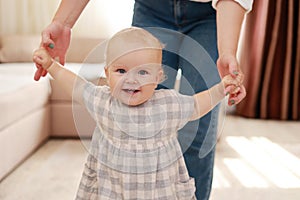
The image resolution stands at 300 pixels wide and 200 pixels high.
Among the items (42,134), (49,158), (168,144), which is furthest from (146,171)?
(42,134)

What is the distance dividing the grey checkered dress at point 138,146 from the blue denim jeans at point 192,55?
3.1 inches

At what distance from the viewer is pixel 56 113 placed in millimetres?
2801

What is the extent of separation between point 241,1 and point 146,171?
0.40 m

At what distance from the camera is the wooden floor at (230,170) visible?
6.68 feet

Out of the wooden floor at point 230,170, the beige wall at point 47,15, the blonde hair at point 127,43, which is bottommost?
the wooden floor at point 230,170

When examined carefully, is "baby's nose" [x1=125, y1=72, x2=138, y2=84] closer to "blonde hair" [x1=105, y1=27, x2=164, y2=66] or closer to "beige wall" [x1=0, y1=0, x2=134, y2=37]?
"blonde hair" [x1=105, y1=27, x2=164, y2=66]

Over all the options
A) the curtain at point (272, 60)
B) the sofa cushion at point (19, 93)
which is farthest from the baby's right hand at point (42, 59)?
the curtain at point (272, 60)

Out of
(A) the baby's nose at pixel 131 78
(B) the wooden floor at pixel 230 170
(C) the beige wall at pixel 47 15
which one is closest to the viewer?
(A) the baby's nose at pixel 131 78

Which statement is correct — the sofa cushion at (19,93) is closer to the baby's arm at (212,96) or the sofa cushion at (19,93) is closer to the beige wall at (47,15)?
the beige wall at (47,15)

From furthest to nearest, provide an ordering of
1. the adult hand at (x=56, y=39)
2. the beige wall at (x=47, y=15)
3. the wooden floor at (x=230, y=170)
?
the beige wall at (x=47, y=15), the wooden floor at (x=230, y=170), the adult hand at (x=56, y=39)

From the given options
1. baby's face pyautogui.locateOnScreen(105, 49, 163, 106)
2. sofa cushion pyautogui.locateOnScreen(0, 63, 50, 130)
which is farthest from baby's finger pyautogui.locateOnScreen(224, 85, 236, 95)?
sofa cushion pyautogui.locateOnScreen(0, 63, 50, 130)

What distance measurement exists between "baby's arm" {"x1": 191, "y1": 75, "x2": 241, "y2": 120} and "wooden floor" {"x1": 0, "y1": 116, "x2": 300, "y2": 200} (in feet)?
2.20

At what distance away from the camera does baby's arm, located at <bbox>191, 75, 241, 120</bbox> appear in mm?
985

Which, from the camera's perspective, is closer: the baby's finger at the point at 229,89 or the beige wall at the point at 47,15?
the baby's finger at the point at 229,89
